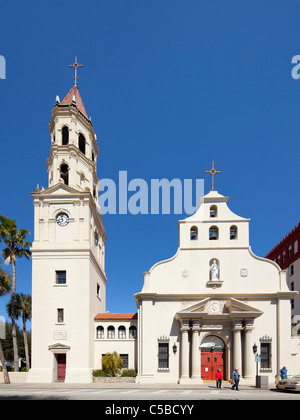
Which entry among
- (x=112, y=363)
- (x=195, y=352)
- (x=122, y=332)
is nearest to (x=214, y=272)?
(x=195, y=352)

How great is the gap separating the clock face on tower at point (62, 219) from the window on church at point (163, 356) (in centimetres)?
1319

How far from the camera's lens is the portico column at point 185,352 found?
32.5 m

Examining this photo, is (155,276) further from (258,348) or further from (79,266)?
(258,348)

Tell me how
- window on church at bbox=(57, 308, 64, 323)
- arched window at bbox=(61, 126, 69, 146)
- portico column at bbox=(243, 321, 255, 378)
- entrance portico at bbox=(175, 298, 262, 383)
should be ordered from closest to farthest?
portico column at bbox=(243, 321, 255, 378)
entrance portico at bbox=(175, 298, 262, 383)
window on church at bbox=(57, 308, 64, 323)
arched window at bbox=(61, 126, 69, 146)

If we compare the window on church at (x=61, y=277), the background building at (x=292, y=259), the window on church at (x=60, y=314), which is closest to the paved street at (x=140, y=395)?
the window on church at (x=60, y=314)

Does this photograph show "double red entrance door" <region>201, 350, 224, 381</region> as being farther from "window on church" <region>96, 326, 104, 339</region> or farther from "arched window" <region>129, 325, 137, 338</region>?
"window on church" <region>96, 326, 104, 339</region>

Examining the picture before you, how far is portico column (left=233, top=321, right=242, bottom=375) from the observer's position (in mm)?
32531

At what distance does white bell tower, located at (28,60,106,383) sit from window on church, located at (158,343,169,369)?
575 centimetres

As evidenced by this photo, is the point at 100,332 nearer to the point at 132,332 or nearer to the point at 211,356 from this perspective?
the point at 132,332

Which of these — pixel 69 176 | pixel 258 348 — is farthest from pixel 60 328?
pixel 258 348

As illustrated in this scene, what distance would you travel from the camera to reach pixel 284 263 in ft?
187

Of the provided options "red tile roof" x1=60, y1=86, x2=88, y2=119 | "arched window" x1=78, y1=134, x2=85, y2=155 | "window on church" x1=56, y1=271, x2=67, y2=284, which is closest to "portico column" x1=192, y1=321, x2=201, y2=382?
"window on church" x1=56, y1=271, x2=67, y2=284

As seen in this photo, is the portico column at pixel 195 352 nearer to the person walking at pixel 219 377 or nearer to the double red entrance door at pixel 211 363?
the double red entrance door at pixel 211 363

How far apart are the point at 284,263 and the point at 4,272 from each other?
37671 millimetres
